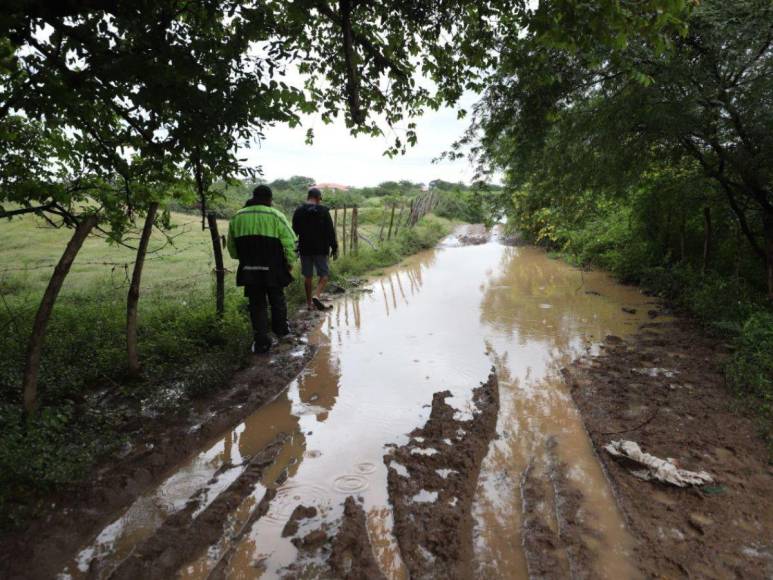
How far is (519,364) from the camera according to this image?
18.3 ft

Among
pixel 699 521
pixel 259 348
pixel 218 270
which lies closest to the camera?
pixel 699 521

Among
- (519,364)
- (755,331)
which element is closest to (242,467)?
(519,364)

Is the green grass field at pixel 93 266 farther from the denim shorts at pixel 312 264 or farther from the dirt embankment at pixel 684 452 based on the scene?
the dirt embankment at pixel 684 452

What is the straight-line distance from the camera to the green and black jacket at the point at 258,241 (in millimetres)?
5258

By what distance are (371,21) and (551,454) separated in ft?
15.6

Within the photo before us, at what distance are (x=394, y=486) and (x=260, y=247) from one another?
3185mm

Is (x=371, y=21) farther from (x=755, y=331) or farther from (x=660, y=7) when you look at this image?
(x=755, y=331)

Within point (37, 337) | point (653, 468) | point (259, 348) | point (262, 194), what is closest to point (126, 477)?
point (37, 337)

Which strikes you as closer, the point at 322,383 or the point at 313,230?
the point at 322,383

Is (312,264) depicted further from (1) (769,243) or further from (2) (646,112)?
(1) (769,243)

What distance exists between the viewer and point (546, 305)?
8.54 metres

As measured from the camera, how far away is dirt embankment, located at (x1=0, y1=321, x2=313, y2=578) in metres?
2.46

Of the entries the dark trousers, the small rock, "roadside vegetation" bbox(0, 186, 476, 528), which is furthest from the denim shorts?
the small rock

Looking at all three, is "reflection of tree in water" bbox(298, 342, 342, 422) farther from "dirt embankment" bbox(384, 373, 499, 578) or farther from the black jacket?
the black jacket
